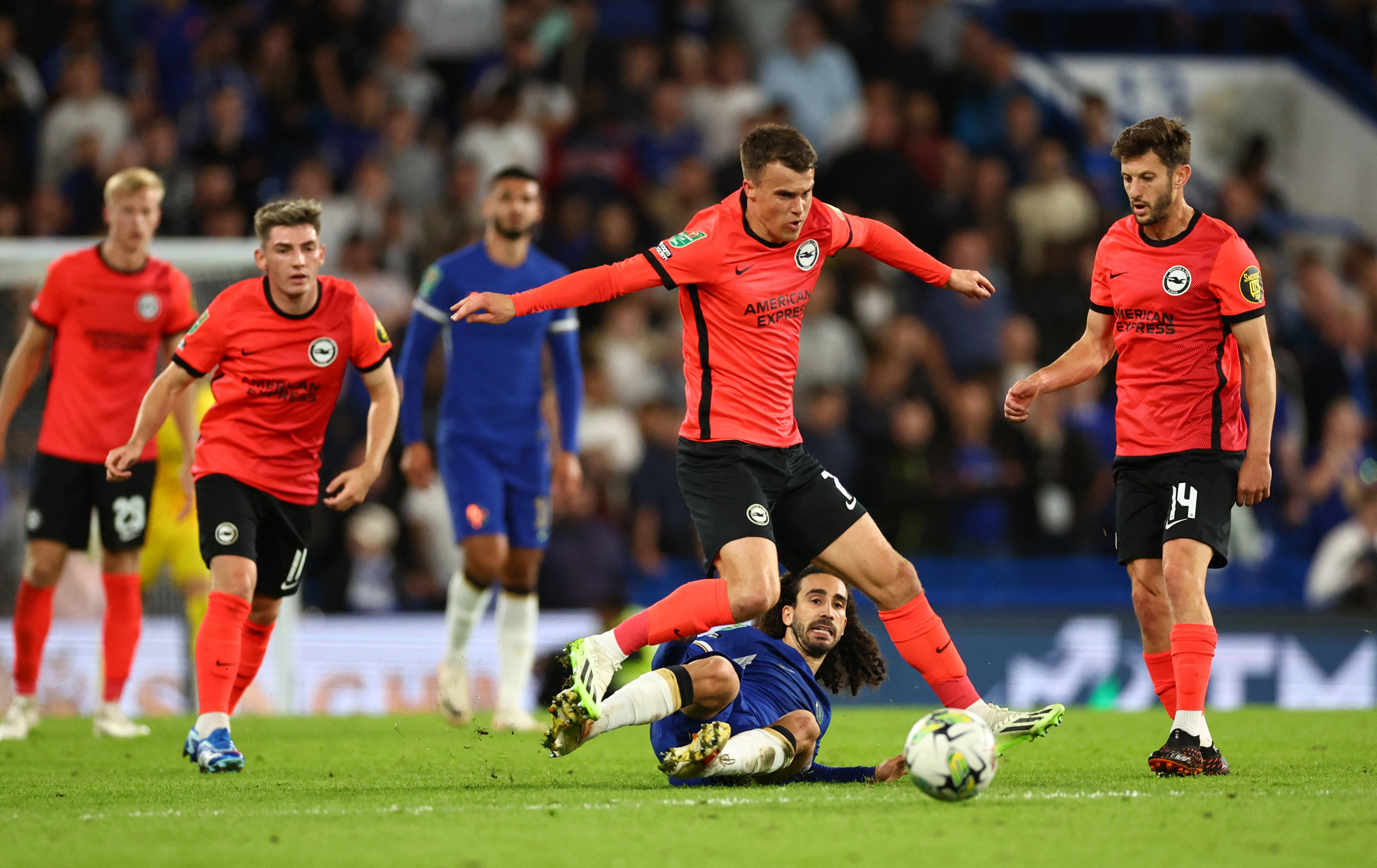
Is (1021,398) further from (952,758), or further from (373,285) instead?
(373,285)

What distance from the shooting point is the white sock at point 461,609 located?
9.32 metres

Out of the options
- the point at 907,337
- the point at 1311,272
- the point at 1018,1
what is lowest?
the point at 907,337

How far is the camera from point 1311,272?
15.8m

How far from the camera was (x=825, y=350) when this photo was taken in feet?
46.3

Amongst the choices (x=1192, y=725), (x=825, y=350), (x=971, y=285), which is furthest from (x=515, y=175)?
(x=825, y=350)

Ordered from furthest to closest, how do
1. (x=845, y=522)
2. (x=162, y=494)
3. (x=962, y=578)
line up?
1. (x=962, y=578)
2. (x=162, y=494)
3. (x=845, y=522)

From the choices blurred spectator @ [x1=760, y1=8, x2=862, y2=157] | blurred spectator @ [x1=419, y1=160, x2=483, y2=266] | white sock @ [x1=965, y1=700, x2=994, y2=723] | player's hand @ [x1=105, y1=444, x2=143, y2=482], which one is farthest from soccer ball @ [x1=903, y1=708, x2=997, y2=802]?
blurred spectator @ [x1=760, y1=8, x2=862, y2=157]

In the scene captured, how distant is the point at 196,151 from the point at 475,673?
18.5 feet

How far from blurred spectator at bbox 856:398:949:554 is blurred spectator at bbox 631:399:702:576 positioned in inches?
55.7

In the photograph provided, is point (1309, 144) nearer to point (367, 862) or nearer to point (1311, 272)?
point (1311, 272)

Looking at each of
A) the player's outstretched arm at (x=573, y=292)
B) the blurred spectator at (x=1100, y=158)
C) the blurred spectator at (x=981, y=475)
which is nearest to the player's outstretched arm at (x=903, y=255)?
the player's outstretched arm at (x=573, y=292)

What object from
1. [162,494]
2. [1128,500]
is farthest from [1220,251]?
[162,494]

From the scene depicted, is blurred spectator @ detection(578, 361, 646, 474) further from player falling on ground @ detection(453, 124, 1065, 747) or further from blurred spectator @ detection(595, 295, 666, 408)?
player falling on ground @ detection(453, 124, 1065, 747)

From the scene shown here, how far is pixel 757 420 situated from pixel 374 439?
182 centimetres
